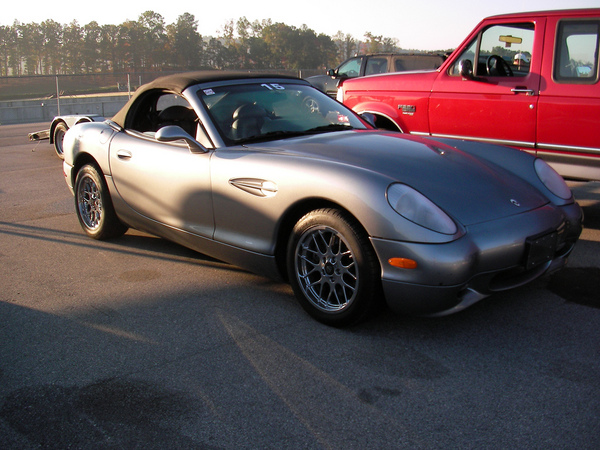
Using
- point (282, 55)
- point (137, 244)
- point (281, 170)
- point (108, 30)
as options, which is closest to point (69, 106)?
point (137, 244)

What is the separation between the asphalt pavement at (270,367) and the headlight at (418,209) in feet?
2.17

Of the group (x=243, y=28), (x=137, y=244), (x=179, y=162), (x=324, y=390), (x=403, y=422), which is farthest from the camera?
(x=243, y=28)

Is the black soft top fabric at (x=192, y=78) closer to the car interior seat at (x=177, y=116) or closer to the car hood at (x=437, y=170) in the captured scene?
the car interior seat at (x=177, y=116)

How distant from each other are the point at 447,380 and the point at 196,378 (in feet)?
3.95

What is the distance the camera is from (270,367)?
298 cm

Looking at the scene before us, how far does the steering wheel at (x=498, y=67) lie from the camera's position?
6.01 meters

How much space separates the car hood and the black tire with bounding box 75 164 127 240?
181 centimetres

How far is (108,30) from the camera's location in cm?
7862

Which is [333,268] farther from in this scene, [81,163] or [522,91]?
→ [522,91]

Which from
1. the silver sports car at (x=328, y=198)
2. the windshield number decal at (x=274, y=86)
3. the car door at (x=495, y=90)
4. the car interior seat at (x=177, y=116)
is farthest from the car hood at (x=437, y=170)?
the car door at (x=495, y=90)

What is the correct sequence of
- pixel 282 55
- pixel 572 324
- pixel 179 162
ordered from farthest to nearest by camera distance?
pixel 282 55 → pixel 179 162 → pixel 572 324

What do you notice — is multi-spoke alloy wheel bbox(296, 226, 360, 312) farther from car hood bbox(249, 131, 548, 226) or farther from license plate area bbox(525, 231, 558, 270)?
license plate area bbox(525, 231, 558, 270)

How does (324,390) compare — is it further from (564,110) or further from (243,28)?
(243,28)

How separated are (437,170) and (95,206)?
10.4 ft
